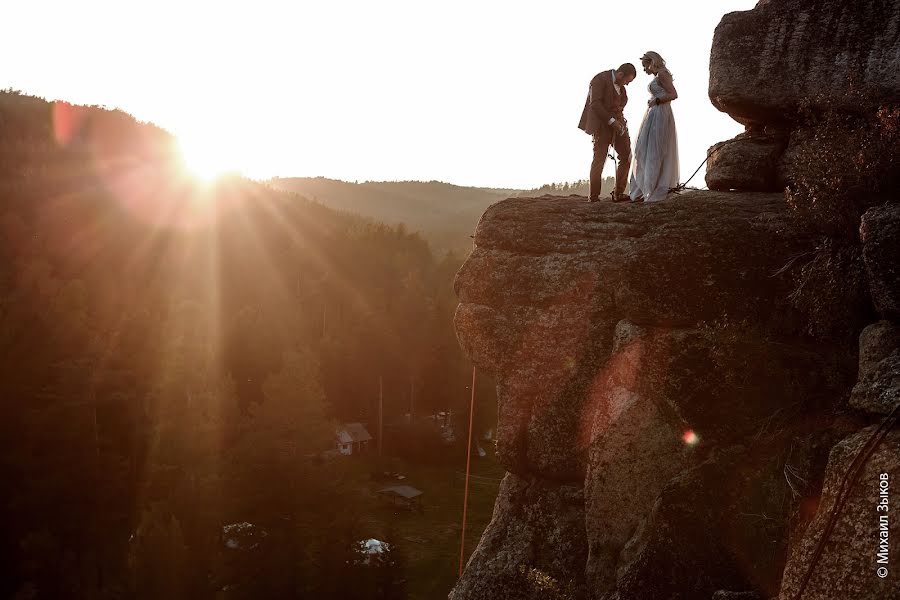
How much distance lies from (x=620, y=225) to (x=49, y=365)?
38260mm

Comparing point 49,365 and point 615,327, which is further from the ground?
point 615,327

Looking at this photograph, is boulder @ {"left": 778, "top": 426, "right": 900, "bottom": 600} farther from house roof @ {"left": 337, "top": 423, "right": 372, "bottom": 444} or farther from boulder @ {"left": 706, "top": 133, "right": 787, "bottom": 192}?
house roof @ {"left": 337, "top": 423, "right": 372, "bottom": 444}

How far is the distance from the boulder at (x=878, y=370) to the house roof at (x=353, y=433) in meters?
68.8

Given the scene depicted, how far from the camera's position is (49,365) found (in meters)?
40.5

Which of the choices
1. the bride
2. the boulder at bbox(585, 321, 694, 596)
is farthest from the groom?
the boulder at bbox(585, 321, 694, 596)

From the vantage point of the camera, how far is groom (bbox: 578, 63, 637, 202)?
14703 millimetres

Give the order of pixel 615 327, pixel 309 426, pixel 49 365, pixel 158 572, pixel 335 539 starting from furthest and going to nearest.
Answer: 1. pixel 309 426
2. pixel 49 365
3. pixel 335 539
4. pixel 158 572
5. pixel 615 327

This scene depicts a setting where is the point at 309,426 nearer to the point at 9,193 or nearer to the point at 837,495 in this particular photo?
the point at 837,495

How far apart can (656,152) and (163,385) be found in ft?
120

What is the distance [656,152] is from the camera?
14898 mm

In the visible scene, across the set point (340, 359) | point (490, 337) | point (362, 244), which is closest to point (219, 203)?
point (362, 244)

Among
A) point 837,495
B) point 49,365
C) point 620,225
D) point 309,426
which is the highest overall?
point 620,225

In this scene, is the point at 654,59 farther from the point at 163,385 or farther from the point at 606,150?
the point at 163,385

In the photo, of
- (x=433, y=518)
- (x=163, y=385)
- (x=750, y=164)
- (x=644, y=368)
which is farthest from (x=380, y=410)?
(x=644, y=368)
